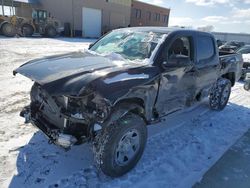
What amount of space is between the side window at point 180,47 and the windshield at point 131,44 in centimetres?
30

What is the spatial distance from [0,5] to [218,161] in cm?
2907

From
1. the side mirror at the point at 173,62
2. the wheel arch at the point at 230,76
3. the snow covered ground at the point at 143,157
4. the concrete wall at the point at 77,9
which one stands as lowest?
the snow covered ground at the point at 143,157

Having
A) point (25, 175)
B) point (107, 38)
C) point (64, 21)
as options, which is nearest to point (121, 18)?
point (64, 21)

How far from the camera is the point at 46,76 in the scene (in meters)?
3.12

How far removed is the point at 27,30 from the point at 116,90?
23.6 m

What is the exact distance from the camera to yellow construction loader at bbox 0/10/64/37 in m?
22.2

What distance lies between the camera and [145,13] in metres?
46.1

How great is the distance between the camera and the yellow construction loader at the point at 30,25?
876 inches

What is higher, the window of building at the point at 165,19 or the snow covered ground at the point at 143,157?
the window of building at the point at 165,19

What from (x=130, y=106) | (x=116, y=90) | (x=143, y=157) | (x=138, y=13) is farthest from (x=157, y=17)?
(x=116, y=90)

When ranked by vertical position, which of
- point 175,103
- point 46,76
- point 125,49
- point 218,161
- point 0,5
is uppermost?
point 0,5

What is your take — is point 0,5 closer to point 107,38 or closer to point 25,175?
point 107,38

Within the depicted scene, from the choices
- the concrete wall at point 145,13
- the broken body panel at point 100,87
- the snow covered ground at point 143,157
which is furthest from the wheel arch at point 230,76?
the concrete wall at point 145,13

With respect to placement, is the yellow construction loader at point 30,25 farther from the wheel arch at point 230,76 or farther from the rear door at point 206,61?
the rear door at point 206,61
